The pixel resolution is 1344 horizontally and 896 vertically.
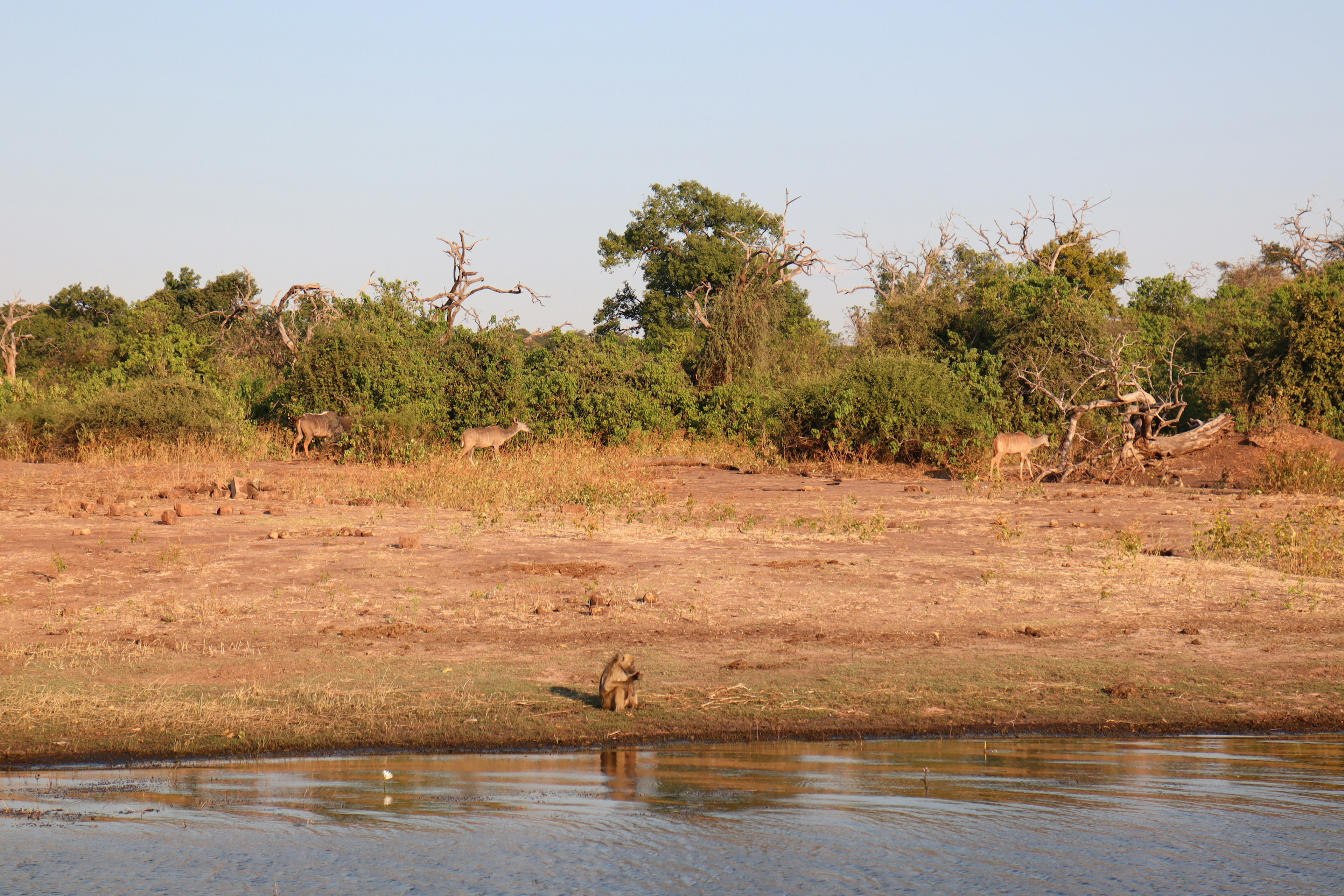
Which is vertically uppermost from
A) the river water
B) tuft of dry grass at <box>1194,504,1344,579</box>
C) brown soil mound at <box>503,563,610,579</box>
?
tuft of dry grass at <box>1194,504,1344,579</box>

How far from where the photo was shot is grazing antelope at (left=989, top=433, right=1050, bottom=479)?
18.3 meters

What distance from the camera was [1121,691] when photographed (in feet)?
21.8

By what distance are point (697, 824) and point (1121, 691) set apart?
321cm

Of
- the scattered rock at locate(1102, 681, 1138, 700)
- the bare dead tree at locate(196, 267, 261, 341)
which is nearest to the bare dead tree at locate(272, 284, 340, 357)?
the bare dead tree at locate(196, 267, 261, 341)

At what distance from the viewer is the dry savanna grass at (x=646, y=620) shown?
622 centimetres

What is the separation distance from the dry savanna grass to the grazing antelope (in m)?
3.45

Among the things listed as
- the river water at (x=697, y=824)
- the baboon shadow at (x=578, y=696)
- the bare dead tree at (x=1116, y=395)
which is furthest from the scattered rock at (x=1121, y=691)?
the bare dead tree at (x=1116, y=395)

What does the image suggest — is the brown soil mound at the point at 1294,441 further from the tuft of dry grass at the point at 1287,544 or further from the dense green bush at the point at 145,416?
the dense green bush at the point at 145,416

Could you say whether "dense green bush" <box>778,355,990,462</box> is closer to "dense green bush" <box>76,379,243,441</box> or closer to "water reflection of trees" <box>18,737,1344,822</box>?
"dense green bush" <box>76,379,243,441</box>

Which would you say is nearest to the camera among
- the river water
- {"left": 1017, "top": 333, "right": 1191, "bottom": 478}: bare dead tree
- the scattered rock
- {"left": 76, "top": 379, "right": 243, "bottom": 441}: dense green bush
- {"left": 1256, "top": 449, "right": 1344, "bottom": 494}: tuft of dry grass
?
the river water

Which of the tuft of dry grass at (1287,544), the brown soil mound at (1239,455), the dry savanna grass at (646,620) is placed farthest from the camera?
the brown soil mound at (1239,455)

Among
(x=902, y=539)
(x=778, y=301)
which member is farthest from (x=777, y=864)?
(x=778, y=301)

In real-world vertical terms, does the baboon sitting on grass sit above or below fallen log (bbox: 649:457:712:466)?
below

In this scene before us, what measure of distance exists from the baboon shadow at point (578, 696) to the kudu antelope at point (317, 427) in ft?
48.5
